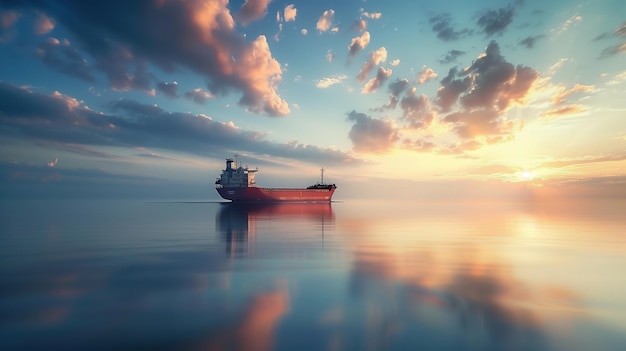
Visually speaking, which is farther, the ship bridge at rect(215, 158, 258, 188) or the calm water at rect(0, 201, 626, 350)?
the ship bridge at rect(215, 158, 258, 188)

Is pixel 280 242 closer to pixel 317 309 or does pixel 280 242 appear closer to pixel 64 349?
pixel 317 309

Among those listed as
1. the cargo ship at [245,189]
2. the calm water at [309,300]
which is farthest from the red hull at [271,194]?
the calm water at [309,300]

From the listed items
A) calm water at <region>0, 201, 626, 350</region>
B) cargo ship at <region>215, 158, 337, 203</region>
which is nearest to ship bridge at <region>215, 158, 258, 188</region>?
cargo ship at <region>215, 158, 337, 203</region>

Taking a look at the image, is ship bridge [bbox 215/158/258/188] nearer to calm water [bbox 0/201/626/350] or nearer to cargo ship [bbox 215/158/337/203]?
cargo ship [bbox 215/158/337/203]

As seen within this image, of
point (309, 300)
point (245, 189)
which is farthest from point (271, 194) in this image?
→ point (309, 300)

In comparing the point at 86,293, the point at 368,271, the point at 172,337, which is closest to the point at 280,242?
the point at 368,271

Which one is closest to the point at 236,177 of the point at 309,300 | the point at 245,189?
the point at 245,189

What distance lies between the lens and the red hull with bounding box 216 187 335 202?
10025 centimetres

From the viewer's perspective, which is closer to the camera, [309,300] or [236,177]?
[309,300]

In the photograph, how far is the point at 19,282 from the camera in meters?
13.6

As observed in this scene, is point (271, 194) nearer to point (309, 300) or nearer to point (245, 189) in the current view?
point (245, 189)

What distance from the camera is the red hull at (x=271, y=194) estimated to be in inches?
3947

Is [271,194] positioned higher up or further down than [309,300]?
higher up

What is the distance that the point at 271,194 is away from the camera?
102562mm
